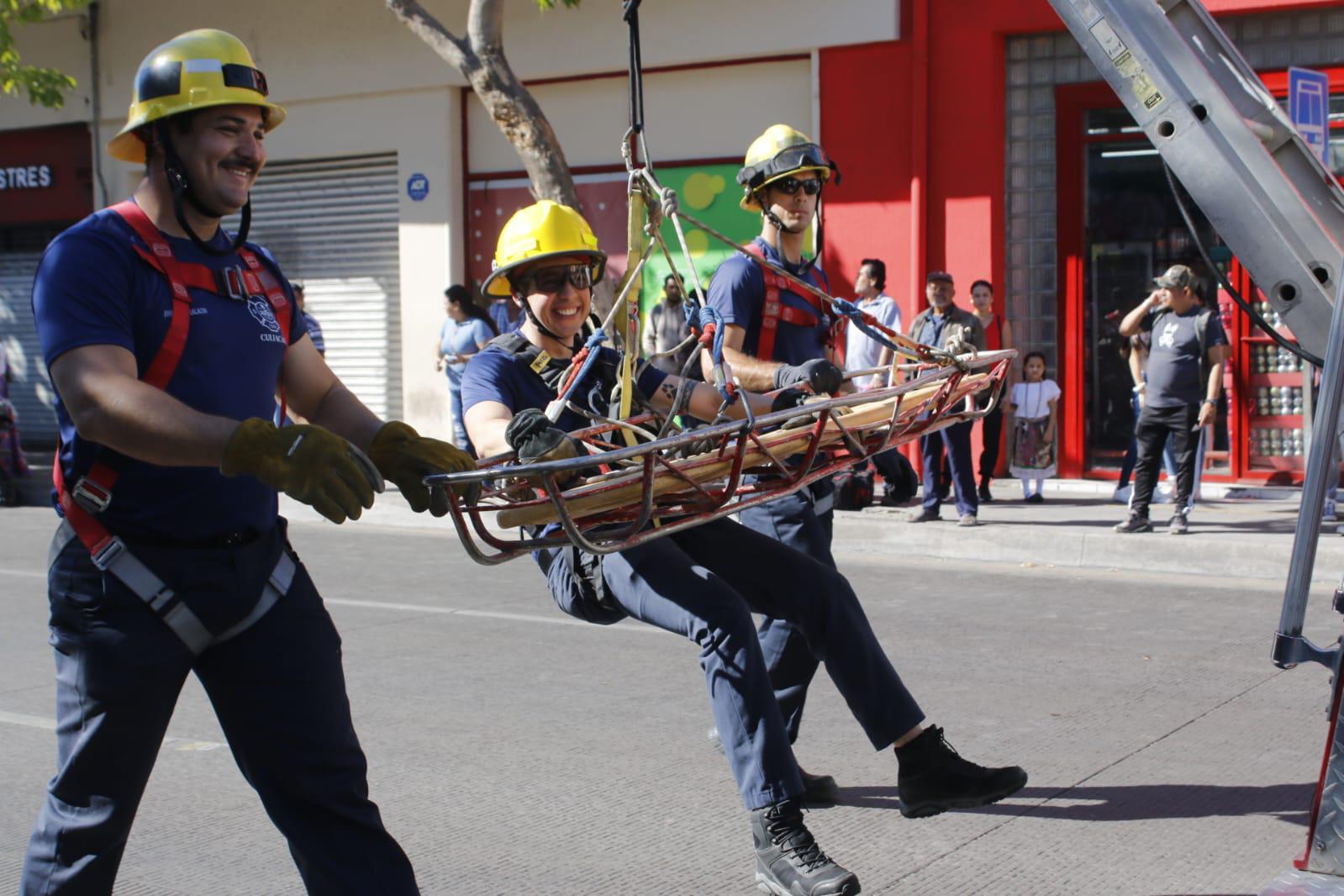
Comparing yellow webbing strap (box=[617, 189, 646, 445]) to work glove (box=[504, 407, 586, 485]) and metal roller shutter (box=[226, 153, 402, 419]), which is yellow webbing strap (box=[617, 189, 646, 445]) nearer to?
work glove (box=[504, 407, 586, 485])

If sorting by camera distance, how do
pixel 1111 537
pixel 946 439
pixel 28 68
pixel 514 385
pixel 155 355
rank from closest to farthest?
pixel 155 355 → pixel 514 385 → pixel 1111 537 → pixel 946 439 → pixel 28 68

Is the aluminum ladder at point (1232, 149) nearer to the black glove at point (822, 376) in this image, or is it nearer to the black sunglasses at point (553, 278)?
the black glove at point (822, 376)

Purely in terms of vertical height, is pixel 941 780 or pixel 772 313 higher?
pixel 772 313

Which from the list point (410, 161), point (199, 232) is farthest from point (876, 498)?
point (199, 232)

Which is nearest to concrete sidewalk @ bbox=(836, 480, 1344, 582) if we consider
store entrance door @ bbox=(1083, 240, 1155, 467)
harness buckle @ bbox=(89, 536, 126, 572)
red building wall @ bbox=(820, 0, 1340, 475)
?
store entrance door @ bbox=(1083, 240, 1155, 467)

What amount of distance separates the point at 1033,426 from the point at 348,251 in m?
8.54

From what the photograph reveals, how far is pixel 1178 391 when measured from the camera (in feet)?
34.0

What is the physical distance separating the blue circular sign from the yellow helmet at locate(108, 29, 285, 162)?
13557mm

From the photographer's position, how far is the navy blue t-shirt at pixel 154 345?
278cm

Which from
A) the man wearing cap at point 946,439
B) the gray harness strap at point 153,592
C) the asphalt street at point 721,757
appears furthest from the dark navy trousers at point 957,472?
the gray harness strap at point 153,592

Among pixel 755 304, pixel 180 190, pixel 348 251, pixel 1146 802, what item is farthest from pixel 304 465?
pixel 348 251

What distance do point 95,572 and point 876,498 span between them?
10.00 metres

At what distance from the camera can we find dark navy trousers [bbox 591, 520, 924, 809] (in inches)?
153

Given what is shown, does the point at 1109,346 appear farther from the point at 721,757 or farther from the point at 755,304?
the point at 755,304
